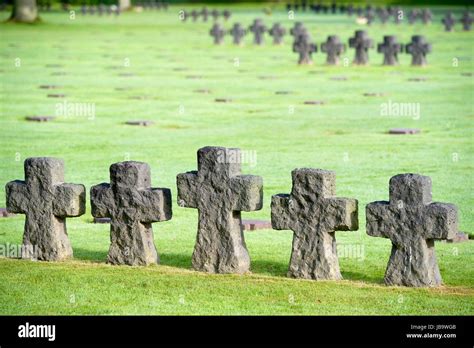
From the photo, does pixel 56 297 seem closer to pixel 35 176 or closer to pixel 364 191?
pixel 35 176

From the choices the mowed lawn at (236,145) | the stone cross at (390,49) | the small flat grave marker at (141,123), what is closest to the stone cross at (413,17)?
the mowed lawn at (236,145)

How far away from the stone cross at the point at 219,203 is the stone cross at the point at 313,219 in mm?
286

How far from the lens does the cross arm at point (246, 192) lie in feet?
35.2

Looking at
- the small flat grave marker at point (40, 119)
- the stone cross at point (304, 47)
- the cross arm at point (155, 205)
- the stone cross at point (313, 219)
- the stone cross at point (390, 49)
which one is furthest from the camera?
the stone cross at point (304, 47)

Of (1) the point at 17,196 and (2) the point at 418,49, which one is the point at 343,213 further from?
(2) the point at 418,49

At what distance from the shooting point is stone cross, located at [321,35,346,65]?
126 feet

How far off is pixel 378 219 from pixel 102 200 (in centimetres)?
235

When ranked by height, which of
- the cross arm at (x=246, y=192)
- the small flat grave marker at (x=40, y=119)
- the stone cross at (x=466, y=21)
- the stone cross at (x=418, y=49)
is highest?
the stone cross at (x=466, y=21)

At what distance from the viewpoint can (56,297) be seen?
10.3 m

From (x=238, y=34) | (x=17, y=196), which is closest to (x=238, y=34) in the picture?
(x=238, y=34)

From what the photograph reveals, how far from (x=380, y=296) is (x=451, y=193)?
210 inches

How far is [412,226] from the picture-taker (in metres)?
10.3

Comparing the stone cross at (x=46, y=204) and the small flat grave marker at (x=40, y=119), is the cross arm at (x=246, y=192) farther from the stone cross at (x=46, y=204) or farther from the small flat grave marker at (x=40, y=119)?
the small flat grave marker at (x=40, y=119)

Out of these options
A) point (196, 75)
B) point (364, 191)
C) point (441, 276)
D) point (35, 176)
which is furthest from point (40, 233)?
point (196, 75)
